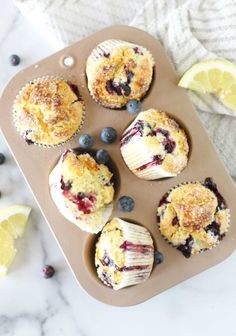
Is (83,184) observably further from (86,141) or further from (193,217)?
(193,217)

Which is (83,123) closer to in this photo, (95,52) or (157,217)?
(95,52)

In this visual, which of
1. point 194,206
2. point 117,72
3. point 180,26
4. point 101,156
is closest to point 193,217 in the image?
point 194,206

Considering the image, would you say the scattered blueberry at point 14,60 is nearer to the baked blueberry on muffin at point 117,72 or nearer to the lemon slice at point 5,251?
the baked blueberry on muffin at point 117,72

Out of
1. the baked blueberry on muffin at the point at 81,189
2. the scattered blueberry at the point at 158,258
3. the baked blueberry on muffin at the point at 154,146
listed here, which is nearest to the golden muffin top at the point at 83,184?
the baked blueberry on muffin at the point at 81,189

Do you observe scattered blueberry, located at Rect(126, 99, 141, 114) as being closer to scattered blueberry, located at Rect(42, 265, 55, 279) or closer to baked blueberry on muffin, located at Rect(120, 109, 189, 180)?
baked blueberry on muffin, located at Rect(120, 109, 189, 180)

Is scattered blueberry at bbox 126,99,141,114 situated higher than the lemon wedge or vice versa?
scattered blueberry at bbox 126,99,141,114

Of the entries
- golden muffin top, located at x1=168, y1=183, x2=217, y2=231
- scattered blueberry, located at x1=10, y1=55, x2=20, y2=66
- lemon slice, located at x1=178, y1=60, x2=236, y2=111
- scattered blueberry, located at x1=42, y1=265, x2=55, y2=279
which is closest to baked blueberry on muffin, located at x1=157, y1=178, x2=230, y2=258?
golden muffin top, located at x1=168, y1=183, x2=217, y2=231

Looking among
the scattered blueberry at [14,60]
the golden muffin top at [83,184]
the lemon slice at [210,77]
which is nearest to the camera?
the golden muffin top at [83,184]

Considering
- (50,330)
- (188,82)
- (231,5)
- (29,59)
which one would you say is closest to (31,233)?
(50,330)
